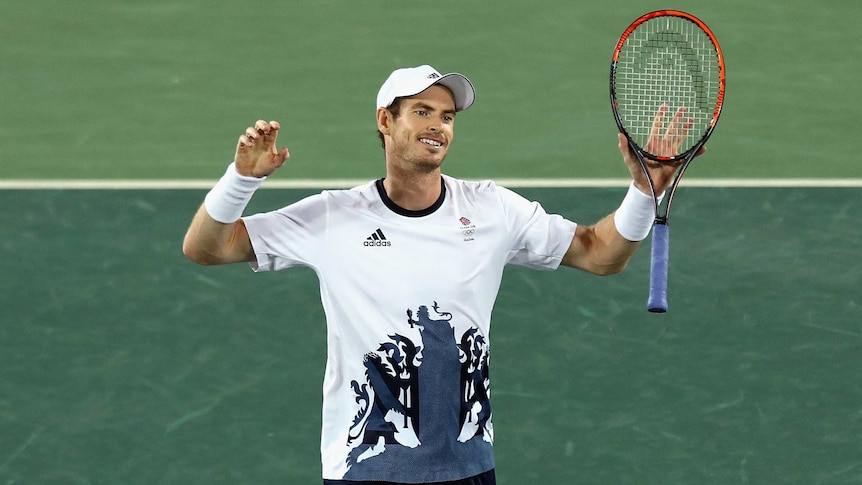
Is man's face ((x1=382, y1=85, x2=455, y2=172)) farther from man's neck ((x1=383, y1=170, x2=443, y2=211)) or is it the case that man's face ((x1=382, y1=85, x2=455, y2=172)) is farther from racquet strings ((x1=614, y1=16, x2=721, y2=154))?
racquet strings ((x1=614, y1=16, x2=721, y2=154))

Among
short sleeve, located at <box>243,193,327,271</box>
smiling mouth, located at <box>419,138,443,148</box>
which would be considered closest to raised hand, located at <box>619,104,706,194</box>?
smiling mouth, located at <box>419,138,443,148</box>

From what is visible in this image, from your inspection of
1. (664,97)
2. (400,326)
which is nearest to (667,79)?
(664,97)

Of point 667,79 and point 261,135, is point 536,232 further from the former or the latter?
point 667,79

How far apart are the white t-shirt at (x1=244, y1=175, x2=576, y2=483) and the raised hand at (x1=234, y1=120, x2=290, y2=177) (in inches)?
11.6

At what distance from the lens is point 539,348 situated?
267 inches

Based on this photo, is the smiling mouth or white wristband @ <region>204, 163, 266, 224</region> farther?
the smiling mouth

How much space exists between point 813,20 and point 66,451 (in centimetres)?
394

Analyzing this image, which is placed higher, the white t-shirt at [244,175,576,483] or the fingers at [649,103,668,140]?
the fingers at [649,103,668,140]

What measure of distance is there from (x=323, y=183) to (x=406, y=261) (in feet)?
8.02

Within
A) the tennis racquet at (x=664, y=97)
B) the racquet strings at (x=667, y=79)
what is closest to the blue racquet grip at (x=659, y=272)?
the tennis racquet at (x=664, y=97)

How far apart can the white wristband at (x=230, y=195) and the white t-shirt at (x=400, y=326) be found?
20 centimetres

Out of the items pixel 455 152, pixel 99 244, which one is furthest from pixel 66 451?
pixel 455 152

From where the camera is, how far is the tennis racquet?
476 centimetres

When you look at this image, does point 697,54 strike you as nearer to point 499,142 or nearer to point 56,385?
point 499,142
